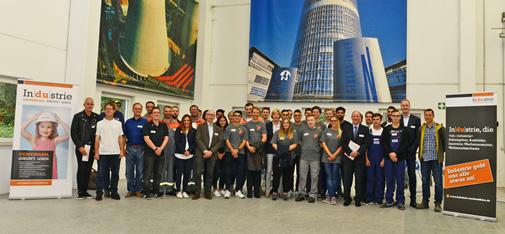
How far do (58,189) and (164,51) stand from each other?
14.4 feet

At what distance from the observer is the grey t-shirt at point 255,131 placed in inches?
234

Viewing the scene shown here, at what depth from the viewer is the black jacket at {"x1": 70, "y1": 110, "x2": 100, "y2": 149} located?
548 cm

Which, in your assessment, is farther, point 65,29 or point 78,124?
point 65,29

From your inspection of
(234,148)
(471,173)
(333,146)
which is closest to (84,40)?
(234,148)

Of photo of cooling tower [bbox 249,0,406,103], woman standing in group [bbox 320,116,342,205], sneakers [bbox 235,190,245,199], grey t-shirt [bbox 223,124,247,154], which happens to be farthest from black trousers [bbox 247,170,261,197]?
photo of cooling tower [bbox 249,0,406,103]

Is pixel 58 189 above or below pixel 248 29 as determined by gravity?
below

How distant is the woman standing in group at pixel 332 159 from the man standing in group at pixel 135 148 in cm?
268

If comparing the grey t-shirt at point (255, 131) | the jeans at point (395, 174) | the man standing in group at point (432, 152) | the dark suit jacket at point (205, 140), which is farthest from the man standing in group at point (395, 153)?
the dark suit jacket at point (205, 140)

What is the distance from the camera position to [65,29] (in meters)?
6.62

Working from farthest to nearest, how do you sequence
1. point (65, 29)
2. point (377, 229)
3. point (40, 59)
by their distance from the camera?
point (65, 29) < point (40, 59) < point (377, 229)

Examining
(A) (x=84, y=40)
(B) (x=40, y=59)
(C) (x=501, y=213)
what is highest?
(A) (x=84, y=40)

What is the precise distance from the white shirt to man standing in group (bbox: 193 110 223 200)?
117 centimetres

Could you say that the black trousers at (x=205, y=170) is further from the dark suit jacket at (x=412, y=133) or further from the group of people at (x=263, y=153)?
the dark suit jacket at (x=412, y=133)

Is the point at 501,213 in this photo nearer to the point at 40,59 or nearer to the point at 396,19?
the point at 396,19
